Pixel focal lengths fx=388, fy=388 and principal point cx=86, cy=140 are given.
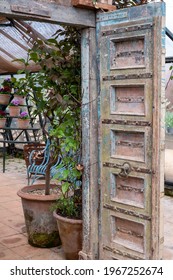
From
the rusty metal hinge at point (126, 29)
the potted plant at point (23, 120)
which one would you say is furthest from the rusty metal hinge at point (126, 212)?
the potted plant at point (23, 120)

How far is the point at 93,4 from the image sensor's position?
9.13 feet

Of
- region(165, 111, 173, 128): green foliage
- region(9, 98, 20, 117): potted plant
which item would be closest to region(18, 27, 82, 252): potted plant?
region(165, 111, 173, 128): green foliage

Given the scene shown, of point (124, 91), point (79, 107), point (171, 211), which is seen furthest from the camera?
point (171, 211)

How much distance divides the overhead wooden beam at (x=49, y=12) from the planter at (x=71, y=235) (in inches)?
59.4

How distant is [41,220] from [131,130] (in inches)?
52.9

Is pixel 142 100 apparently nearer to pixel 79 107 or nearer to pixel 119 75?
pixel 119 75

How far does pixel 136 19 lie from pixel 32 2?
0.70 metres

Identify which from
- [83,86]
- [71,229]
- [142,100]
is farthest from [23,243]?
[142,100]

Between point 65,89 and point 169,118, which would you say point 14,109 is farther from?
point 65,89

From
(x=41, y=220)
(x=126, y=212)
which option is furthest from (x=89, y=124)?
(x=41, y=220)

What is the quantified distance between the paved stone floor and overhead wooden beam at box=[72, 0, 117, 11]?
2037 mm

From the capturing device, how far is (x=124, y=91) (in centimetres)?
270

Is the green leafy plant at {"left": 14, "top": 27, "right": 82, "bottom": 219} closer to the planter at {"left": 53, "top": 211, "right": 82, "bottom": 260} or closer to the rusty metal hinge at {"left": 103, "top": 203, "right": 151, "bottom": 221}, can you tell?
the planter at {"left": 53, "top": 211, "right": 82, "bottom": 260}

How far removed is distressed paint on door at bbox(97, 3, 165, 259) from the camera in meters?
2.48
